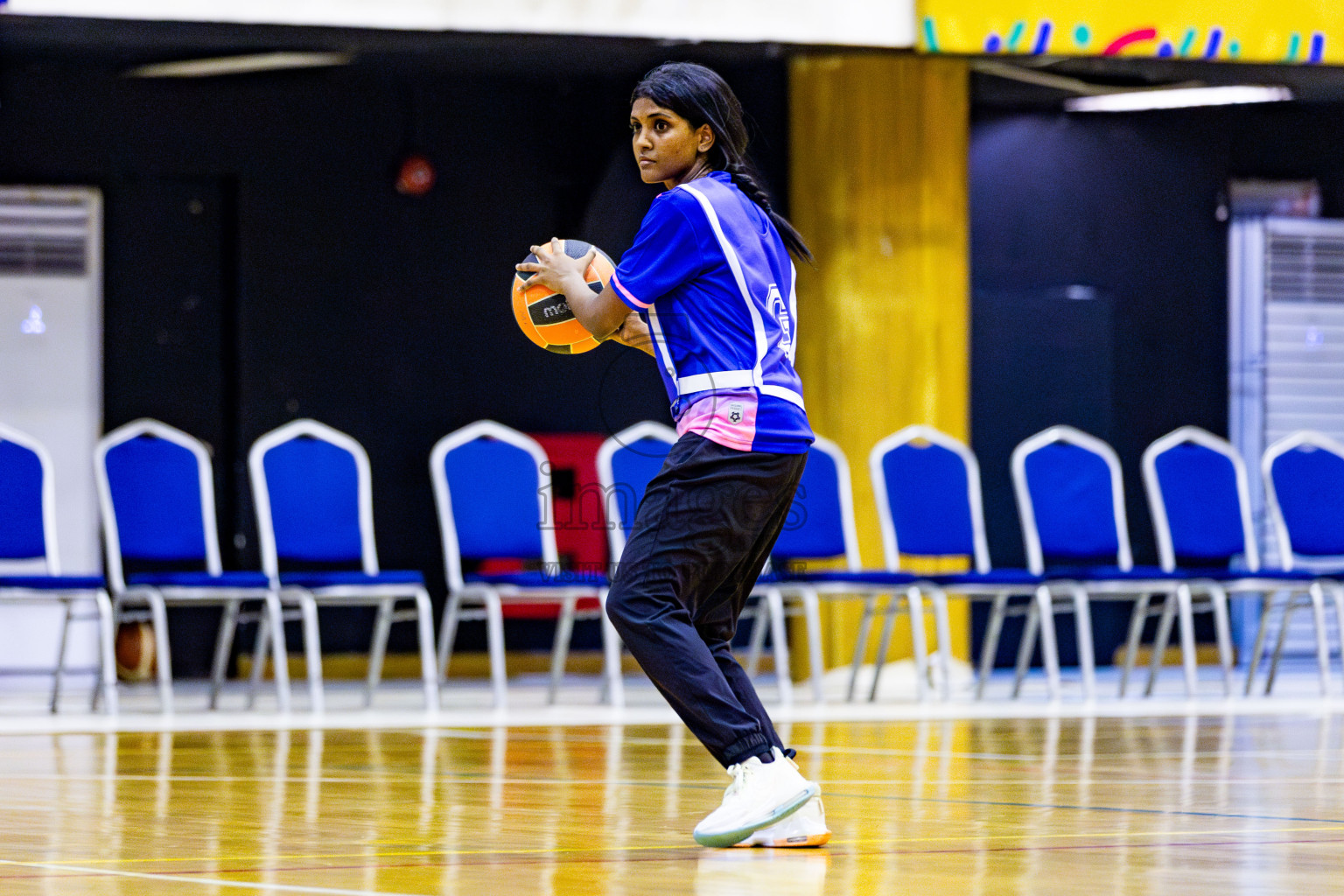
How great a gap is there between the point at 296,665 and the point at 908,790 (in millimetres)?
4830

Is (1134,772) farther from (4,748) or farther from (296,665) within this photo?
(296,665)

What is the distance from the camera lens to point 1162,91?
28.1 feet

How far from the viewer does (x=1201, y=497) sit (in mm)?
7191

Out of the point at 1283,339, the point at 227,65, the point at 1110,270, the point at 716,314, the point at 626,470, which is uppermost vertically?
the point at 227,65

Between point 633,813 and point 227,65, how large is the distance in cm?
556

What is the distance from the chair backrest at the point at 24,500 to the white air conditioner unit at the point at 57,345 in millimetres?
1630

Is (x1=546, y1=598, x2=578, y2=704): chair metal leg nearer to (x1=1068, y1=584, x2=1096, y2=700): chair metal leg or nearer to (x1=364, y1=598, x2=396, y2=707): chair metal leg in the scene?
(x1=364, y1=598, x2=396, y2=707): chair metal leg

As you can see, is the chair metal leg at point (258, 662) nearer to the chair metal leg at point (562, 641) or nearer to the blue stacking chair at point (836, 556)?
the chair metal leg at point (562, 641)

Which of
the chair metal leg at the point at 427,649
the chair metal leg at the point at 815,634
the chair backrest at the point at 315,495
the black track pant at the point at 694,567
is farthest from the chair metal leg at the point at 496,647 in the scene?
the black track pant at the point at 694,567

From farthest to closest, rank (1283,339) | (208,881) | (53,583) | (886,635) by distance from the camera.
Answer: (1283,339)
(886,635)
(53,583)
(208,881)

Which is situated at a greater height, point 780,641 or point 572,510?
point 572,510

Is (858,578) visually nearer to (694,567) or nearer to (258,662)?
(258,662)

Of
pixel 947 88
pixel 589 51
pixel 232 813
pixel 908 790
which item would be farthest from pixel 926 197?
pixel 232 813

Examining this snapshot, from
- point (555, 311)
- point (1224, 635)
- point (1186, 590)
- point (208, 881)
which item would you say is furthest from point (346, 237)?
point (208, 881)
